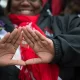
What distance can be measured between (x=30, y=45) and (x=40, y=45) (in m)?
0.05

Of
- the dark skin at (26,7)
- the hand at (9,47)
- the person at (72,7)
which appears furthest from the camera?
the person at (72,7)

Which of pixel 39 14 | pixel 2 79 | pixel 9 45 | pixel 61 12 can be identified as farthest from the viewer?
pixel 61 12

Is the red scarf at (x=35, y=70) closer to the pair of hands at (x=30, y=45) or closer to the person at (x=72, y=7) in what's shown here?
the pair of hands at (x=30, y=45)

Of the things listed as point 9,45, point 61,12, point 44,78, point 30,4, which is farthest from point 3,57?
point 61,12

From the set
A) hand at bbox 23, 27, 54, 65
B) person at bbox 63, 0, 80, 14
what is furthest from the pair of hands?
person at bbox 63, 0, 80, 14

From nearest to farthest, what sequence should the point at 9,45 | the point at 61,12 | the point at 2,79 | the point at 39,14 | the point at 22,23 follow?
the point at 9,45 → the point at 2,79 → the point at 22,23 → the point at 39,14 → the point at 61,12

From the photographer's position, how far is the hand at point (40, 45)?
1244 mm

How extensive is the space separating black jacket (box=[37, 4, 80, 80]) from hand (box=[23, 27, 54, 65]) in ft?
0.10

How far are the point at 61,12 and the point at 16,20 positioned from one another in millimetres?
476

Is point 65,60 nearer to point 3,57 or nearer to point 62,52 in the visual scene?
point 62,52

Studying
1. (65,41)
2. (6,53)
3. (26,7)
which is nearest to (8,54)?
(6,53)

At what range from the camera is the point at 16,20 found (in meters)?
1.65

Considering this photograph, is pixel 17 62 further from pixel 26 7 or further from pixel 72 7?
pixel 72 7

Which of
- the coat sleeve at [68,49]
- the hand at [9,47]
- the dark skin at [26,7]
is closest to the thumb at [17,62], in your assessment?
the hand at [9,47]
